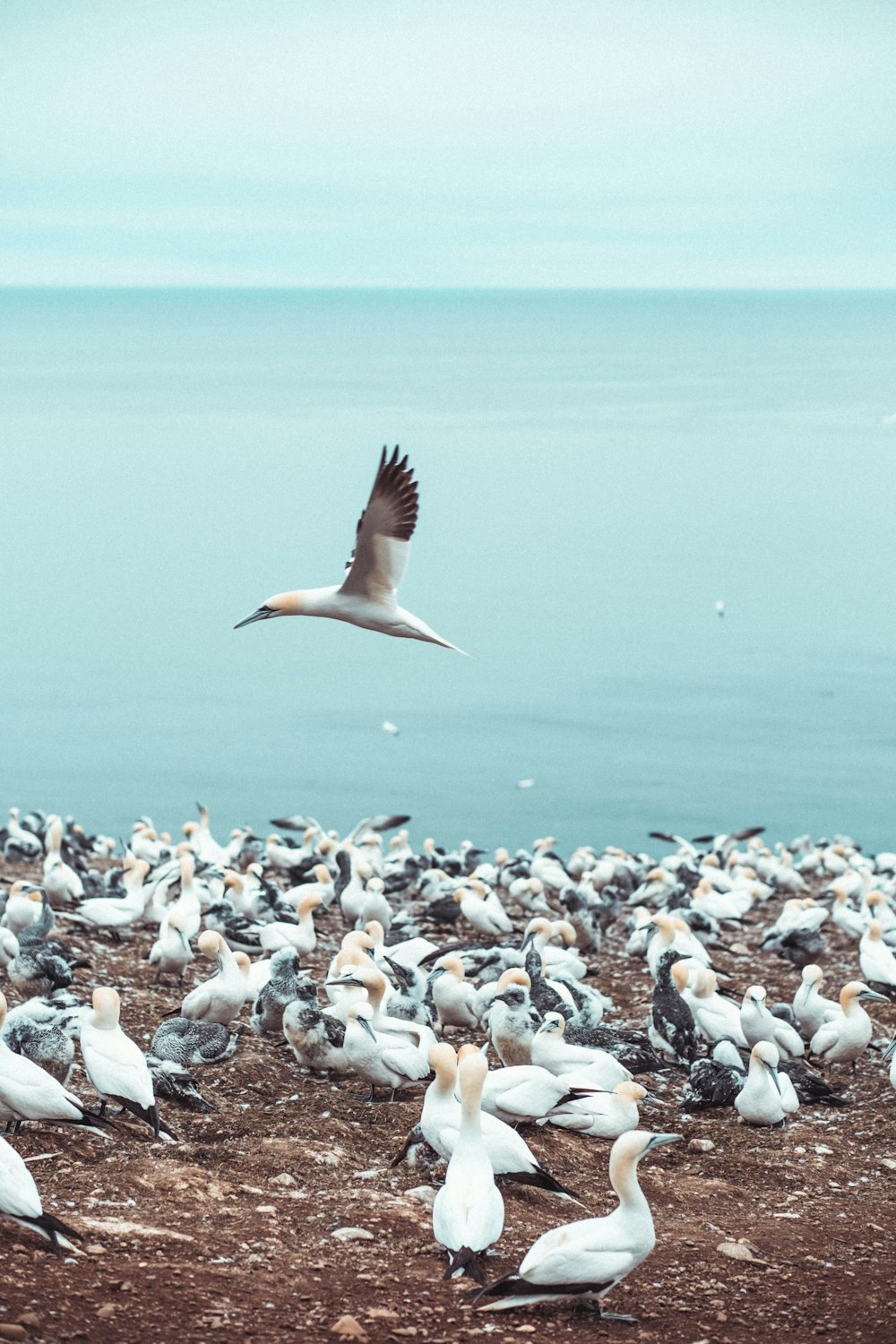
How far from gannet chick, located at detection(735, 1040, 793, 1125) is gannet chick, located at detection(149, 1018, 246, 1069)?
8.75 ft

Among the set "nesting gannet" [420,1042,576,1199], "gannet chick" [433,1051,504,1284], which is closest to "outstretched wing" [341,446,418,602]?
"nesting gannet" [420,1042,576,1199]

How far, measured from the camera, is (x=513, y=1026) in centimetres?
855

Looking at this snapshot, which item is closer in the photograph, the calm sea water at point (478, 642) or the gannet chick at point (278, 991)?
the gannet chick at point (278, 991)

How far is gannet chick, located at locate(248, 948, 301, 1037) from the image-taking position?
9.15 metres

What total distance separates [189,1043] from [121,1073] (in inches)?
50.6

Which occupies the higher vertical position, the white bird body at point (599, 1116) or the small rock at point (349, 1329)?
the white bird body at point (599, 1116)

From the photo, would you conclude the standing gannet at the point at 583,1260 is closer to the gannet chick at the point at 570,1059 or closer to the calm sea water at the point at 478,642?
the gannet chick at the point at 570,1059

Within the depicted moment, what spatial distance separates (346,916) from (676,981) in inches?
174

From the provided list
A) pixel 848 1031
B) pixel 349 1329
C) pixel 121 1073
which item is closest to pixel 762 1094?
pixel 848 1031

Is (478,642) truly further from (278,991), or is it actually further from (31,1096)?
(31,1096)

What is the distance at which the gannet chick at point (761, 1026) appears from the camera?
945 cm

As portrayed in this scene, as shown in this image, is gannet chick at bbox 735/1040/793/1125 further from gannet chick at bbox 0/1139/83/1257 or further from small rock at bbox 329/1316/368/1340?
gannet chick at bbox 0/1139/83/1257

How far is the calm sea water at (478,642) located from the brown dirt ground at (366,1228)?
15.2 metres

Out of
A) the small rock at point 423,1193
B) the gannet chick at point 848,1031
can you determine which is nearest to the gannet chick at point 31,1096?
the small rock at point 423,1193
